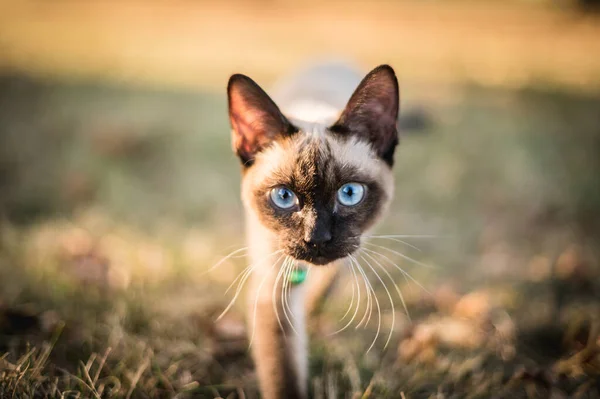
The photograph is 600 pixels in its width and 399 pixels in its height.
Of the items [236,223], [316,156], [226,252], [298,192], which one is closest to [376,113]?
[316,156]

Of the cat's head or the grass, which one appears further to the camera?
→ the grass

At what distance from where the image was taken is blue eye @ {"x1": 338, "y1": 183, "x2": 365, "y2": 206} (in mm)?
1287

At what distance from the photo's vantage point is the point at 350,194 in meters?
1.30

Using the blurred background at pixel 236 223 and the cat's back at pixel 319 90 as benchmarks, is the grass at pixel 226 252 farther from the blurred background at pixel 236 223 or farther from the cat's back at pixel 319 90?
the cat's back at pixel 319 90

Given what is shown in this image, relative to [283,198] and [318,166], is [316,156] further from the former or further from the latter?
[283,198]

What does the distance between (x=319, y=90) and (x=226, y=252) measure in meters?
1.03

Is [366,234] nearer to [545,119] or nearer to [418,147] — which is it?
[418,147]

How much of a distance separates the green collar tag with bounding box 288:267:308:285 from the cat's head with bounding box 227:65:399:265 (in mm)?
125

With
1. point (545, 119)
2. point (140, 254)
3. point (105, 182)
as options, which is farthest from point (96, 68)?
point (545, 119)

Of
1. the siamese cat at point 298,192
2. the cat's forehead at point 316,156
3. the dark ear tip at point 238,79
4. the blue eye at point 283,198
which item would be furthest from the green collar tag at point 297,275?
the dark ear tip at point 238,79

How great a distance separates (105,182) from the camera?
8.60 feet

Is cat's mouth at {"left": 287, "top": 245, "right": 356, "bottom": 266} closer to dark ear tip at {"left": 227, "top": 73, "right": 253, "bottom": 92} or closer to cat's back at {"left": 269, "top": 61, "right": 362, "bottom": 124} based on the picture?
dark ear tip at {"left": 227, "top": 73, "right": 253, "bottom": 92}

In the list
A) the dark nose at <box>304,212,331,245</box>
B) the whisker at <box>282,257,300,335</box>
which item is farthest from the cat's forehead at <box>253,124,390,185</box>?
the whisker at <box>282,257,300,335</box>

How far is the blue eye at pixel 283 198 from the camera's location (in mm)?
1286
